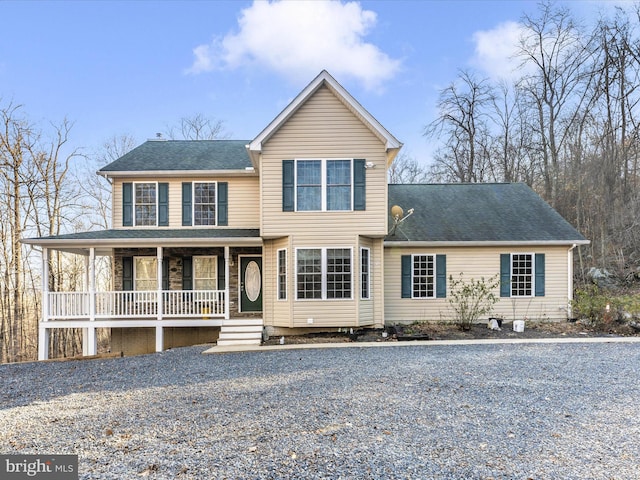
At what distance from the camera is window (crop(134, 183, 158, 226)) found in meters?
13.9

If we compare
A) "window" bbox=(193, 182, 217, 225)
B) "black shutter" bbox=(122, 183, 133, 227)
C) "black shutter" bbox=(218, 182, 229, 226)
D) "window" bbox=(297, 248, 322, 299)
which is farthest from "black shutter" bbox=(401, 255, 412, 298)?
"black shutter" bbox=(122, 183, 133, 227)

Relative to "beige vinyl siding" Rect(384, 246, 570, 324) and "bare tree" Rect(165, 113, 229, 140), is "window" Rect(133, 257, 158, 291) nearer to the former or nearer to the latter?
"beige vinyl siding" Rect(384, 246, 570, 324)

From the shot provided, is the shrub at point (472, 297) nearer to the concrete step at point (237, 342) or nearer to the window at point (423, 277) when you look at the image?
the window at point (423, 277)

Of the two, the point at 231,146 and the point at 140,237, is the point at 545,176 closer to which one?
the point at 231,146

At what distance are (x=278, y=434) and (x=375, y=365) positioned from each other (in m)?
3.83

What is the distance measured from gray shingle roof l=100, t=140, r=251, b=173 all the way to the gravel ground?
7.53 metres

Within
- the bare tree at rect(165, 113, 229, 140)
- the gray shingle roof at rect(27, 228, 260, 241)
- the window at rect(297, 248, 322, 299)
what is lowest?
the window at rect(297, 248, 322, 299)

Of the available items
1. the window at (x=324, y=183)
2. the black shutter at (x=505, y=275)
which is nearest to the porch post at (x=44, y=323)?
the window at (x=324, y=183)

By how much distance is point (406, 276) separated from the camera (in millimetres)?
13430

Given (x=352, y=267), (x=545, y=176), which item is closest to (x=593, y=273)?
(x=545, y=176)

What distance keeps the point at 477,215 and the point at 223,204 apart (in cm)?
936

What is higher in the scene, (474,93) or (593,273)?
(474,93)

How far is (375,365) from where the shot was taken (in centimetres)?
793

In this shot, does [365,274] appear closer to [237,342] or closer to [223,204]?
[237,342]
